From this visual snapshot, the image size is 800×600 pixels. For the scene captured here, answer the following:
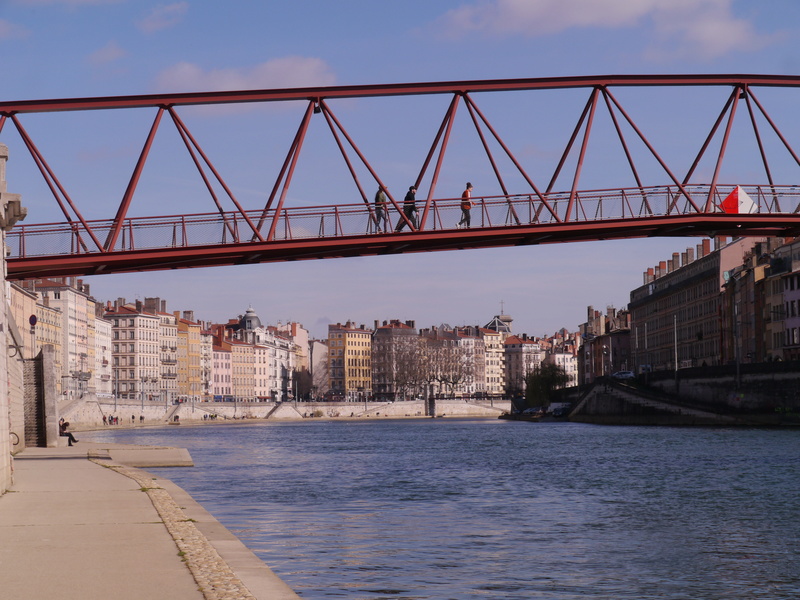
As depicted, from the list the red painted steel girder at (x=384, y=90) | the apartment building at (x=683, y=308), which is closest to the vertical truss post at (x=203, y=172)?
the red painted steel girder at (x=384, y=90)

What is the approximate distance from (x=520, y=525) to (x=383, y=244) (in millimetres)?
9967

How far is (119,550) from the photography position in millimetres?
15141

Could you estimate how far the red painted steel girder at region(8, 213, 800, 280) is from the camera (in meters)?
31.3

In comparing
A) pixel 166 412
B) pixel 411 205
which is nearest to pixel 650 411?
pixel 166 412

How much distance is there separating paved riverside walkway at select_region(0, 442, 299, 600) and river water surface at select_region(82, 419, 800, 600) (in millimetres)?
1284

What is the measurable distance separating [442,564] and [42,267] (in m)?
16.3

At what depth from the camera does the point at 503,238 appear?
33.8 meters

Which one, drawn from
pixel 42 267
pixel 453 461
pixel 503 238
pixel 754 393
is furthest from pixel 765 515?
pixel 754 393

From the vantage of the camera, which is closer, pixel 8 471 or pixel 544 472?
pixel 8 471

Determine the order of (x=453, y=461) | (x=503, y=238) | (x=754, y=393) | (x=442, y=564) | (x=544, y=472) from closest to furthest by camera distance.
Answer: (x=442, y=564)
(x=503, y=238)
(x=544, y=472)
(x=453, y=461)
(x=754, y=393)

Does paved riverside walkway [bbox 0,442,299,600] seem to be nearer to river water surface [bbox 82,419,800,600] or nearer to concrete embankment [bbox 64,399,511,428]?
river water surface [bbox 82,419,800,600]

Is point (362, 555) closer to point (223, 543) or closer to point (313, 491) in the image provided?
point (223, 543)

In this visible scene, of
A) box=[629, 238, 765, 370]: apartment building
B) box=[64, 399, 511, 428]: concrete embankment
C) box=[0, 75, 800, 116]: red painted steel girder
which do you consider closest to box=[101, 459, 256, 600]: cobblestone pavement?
box=[0, 75, 800, 116]: red painted steel girder

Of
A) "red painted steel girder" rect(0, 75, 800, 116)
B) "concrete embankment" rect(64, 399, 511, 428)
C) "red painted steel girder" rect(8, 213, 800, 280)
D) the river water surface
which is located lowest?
"concrete embankment" rect(64, 399, 511, 428)
